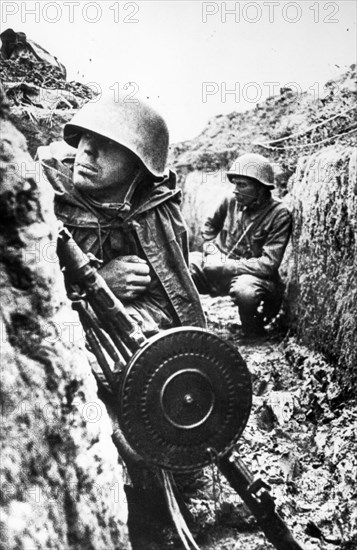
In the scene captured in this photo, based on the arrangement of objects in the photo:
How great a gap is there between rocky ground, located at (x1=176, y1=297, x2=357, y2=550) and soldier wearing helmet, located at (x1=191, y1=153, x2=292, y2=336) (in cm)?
50

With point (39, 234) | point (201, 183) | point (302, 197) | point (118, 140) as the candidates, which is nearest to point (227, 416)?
point (39, 234)

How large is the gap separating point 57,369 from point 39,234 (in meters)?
0.40

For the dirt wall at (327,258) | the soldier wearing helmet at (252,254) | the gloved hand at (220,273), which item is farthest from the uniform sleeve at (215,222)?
the dirt wall at (327,258)

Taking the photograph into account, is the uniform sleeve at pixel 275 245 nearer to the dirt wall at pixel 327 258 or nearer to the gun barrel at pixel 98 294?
the dirt wall at pixel 327 258

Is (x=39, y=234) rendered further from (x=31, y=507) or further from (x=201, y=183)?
(x=201, y=183)

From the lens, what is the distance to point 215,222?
3967mm

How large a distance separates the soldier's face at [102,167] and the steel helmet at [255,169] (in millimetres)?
1009

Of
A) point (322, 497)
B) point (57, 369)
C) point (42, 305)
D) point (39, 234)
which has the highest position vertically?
point (39, 234)

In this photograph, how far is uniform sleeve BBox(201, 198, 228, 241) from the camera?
12.9ft

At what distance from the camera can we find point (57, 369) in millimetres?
1901

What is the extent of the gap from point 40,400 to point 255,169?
1.74 m

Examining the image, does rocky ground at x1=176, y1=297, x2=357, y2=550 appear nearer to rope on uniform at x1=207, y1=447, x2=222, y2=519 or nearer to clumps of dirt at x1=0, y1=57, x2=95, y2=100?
rope on uniform at x1=207, y1=447, x2=222, y2=519

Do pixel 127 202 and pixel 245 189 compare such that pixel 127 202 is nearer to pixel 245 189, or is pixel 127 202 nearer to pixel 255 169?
pixel 255 169

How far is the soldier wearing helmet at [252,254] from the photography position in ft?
10.7
